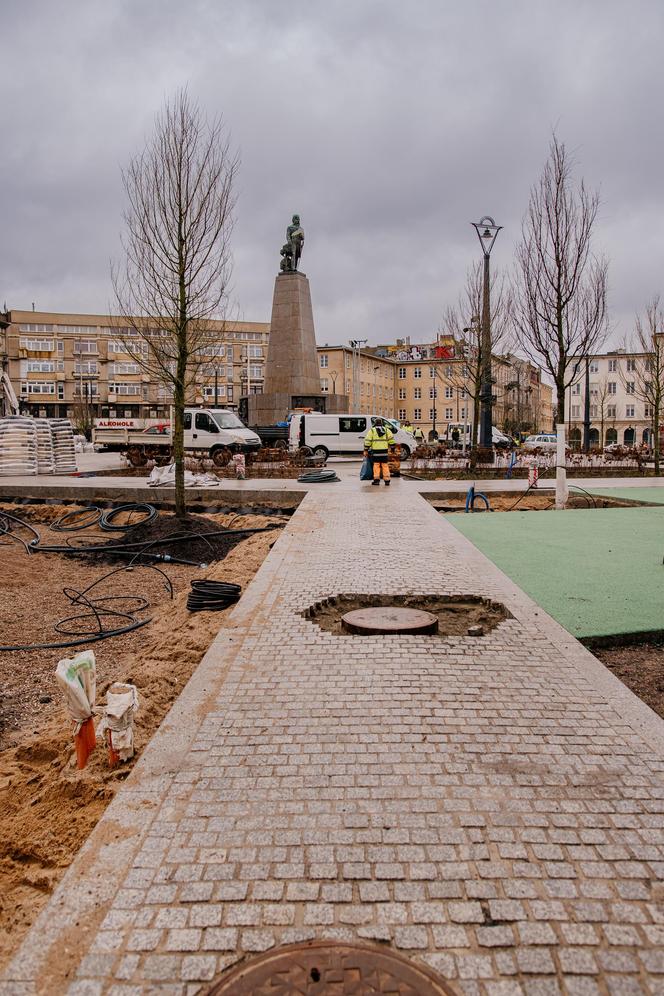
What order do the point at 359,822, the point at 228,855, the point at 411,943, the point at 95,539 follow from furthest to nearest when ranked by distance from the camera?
the point at 95,539 < the point at 359,822 < the point at 228,855 < the point at 411,943

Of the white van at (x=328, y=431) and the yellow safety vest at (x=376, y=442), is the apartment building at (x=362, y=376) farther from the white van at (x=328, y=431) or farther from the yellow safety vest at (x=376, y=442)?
the yellow safety vest at (x=376, y=442)

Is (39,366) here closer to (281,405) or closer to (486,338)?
(281,405)

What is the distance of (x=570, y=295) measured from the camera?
17.8 metres

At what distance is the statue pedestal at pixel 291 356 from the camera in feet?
115

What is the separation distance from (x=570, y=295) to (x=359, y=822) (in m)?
17.0

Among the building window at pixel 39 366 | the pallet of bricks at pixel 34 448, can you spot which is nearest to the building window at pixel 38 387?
the building window at pixel 39 366

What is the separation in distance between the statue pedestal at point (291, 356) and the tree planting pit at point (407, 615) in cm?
2953

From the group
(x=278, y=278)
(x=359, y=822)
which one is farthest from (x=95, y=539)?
(x=278, y=278)

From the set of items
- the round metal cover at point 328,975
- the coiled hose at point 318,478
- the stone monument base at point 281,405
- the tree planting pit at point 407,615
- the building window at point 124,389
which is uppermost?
the building window at point 124,389

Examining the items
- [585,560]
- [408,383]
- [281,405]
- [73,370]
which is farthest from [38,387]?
[585,560]

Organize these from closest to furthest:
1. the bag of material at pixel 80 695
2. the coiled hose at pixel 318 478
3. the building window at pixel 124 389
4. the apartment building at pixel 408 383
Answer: the bag of material at pixel 80 695 → the coiled hose at pixel 318 478 → the apartment building at pixel 408 383 → the building window at pixel 124 389

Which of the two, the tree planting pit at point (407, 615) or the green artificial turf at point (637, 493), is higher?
the green artificial turf at point (637, 493)

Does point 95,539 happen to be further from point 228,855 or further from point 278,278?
point 278,278

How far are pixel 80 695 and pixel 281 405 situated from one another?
3273 centimetres
